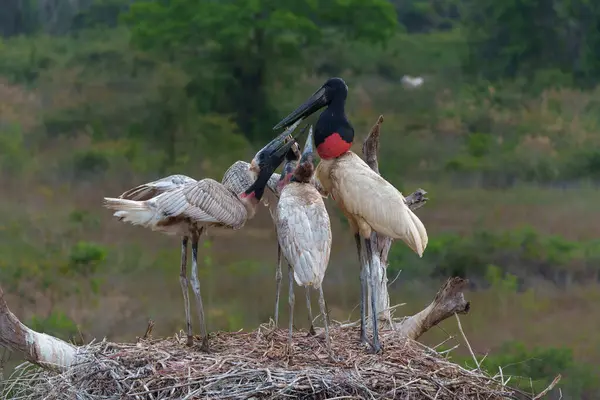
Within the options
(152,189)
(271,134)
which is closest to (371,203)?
(152,189)

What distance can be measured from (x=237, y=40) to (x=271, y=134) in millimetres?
2810

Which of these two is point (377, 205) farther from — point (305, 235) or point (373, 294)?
point (373, 294)

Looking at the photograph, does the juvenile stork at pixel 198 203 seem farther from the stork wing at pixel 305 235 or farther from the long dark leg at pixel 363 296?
the long dark leg at pixel 363 296

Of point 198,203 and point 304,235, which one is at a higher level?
point 198,203

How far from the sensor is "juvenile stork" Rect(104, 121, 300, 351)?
742 cm

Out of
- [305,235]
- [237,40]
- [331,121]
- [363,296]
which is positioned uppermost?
[331,121]

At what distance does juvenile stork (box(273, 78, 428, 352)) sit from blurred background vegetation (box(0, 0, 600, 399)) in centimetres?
207

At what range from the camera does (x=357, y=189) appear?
25.0 feet

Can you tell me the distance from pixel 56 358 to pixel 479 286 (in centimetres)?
850

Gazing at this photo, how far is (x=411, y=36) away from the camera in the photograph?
31.9 metres

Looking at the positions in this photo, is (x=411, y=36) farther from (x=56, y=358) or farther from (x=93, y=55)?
(x=56, y=358)

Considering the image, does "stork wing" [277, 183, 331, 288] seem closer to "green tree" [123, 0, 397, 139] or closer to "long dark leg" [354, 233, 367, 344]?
"long dark leg" [354, 233, 367, 344]

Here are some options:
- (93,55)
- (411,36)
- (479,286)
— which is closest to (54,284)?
(479,286)

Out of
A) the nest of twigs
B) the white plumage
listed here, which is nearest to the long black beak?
the white plumage
